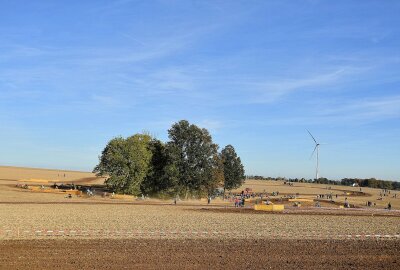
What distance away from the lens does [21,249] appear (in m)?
22.8

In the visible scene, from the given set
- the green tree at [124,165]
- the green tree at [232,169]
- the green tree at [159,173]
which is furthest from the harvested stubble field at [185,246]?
the green tree at [232,169]

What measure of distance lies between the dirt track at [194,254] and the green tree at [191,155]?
6056cm

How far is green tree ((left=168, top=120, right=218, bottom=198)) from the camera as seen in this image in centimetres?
8844

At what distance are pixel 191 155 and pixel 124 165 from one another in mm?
12221

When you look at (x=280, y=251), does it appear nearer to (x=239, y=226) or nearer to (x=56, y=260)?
(x=56, y=260)

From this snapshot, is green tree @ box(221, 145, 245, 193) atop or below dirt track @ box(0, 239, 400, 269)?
atop

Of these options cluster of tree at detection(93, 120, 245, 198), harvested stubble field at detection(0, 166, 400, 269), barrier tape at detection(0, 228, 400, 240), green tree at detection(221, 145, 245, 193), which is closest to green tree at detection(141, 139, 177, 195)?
cluster of tree at detection(93, 120, 245, 198)

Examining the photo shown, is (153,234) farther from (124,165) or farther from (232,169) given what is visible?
(232,169)

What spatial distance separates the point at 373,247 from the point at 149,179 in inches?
2583

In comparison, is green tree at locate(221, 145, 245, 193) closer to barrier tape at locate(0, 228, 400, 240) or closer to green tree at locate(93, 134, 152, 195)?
green tree at locate(93, 134, 152, 195)

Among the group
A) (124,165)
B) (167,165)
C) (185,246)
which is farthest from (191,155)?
(185,246)

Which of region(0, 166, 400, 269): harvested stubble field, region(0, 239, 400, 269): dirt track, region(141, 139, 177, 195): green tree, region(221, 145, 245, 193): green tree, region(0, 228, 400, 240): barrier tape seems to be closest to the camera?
region(0, 239, 400, 269): dirt track

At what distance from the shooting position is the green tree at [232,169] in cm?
11338

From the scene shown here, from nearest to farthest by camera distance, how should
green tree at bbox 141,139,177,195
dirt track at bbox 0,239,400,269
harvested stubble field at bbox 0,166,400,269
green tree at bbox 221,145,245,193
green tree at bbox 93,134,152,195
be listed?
dirt track at bbox 0,239,400,269, harvested stubble field at bbox 0,166,400,269, green tree at bbox 93,134,152,195, green tree at bbox 141,139,177,195, green tree at bbox 221,145,245,193
